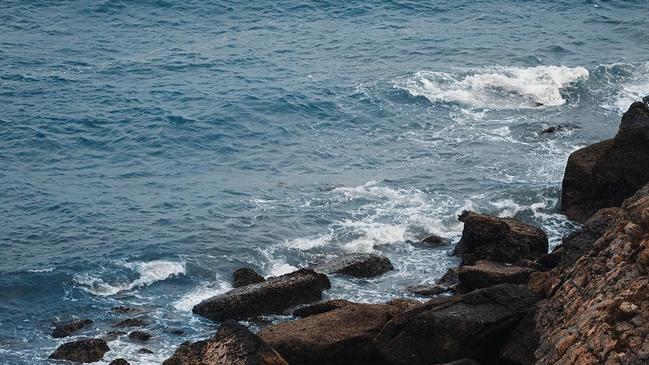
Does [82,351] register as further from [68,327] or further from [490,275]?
[490,275]

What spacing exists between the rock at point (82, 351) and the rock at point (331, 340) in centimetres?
380

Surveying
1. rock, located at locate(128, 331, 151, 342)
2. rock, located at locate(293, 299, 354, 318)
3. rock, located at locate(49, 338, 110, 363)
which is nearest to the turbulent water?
rock, located at locate(128, 331, 151, 342)

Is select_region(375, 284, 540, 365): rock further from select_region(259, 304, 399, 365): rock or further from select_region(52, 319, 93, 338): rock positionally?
select_region(52, 319, 93, 338): rock

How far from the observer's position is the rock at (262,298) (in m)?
22.4

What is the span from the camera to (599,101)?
131 feet

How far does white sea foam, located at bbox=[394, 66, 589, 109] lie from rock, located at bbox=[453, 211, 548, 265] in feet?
52.9

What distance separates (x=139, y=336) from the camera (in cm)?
2173

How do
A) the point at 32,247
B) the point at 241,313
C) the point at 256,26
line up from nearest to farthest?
the point at 241,313
the point at 32,247
the point at 256,26

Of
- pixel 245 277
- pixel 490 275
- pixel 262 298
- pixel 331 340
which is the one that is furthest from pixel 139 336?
pixel 490 275

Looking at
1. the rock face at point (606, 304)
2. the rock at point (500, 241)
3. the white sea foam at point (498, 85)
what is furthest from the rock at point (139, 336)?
the white sea foam at point (498, 85)

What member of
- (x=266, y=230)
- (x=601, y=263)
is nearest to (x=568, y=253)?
(x=601, y=263)

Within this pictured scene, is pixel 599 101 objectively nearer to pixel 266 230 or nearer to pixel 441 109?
pixel 441 109

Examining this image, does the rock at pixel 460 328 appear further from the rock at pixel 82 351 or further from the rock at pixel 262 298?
the rock at pixel 82 351

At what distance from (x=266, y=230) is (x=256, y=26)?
25273 mm
